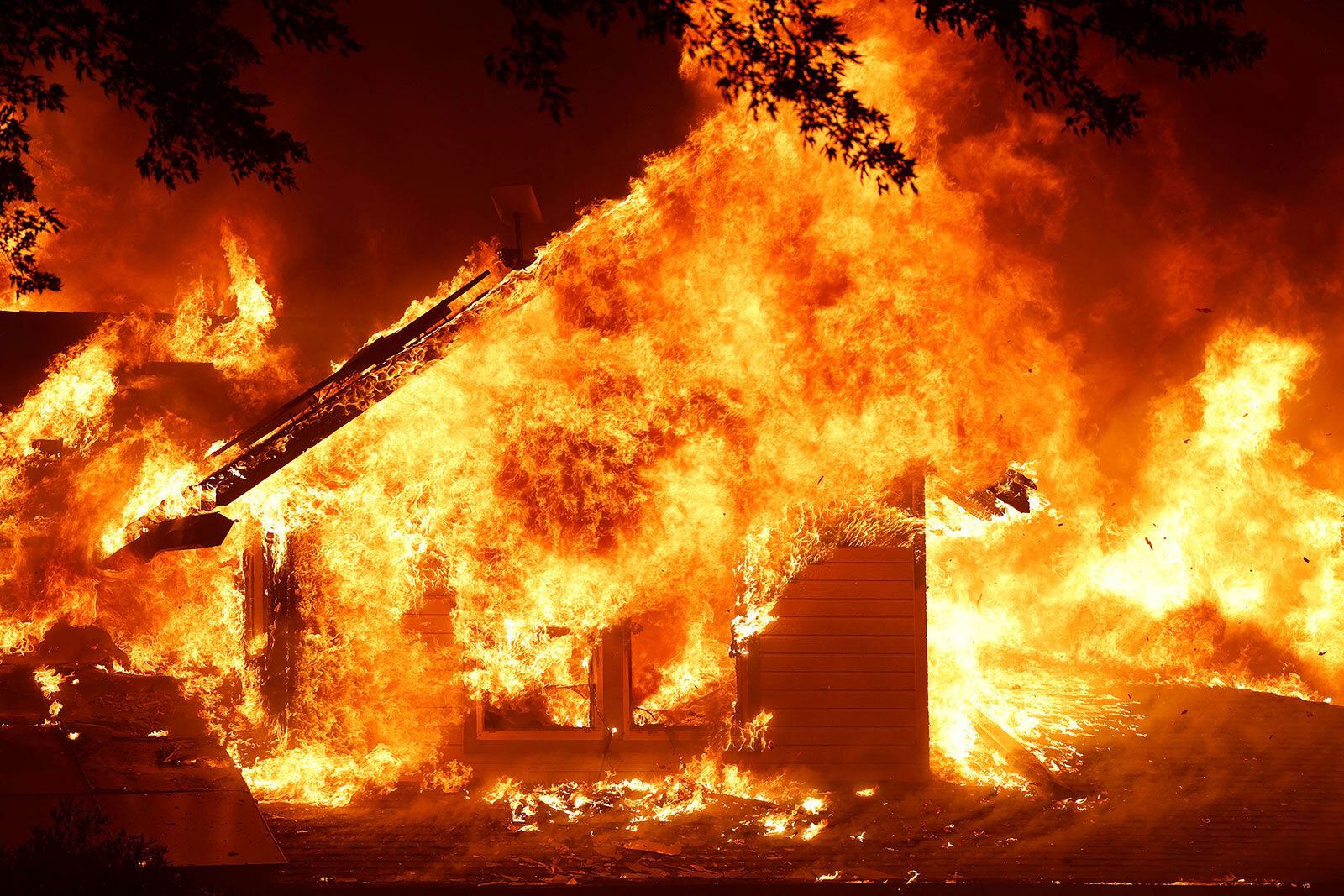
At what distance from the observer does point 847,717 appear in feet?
34.8

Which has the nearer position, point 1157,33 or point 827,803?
point 1157,33

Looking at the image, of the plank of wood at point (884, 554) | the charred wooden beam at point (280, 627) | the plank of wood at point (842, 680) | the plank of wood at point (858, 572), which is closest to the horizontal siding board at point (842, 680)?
the plank of wood at point (842, 680)

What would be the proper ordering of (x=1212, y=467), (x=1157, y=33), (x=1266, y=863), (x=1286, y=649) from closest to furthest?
(x=1157, y=33), (x=1266, y=863), (x=1286, y=649), (x=1212, y=467)

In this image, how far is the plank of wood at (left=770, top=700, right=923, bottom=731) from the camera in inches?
416

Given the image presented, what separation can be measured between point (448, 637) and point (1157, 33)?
855 centimetres

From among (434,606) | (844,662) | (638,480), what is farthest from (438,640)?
(844,662)

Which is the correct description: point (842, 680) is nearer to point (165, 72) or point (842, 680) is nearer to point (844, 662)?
point (844, 662)

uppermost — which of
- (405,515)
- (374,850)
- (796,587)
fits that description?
(405,515)

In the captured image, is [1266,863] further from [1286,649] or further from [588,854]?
[1286,649]

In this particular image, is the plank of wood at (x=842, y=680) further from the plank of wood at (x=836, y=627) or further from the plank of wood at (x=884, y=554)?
the plank of wood at (x=884, y=554)

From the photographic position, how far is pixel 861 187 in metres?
10.4

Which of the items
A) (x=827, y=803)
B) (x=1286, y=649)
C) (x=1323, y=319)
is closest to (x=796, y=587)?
(x=827, y=803)

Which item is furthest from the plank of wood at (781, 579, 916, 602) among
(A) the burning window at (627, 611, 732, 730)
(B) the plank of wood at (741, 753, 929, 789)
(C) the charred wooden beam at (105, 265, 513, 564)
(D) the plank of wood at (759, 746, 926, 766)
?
(C) the charred wooden beam at (105, 265, 513, 564)

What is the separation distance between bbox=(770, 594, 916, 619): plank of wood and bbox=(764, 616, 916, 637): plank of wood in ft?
0.16
